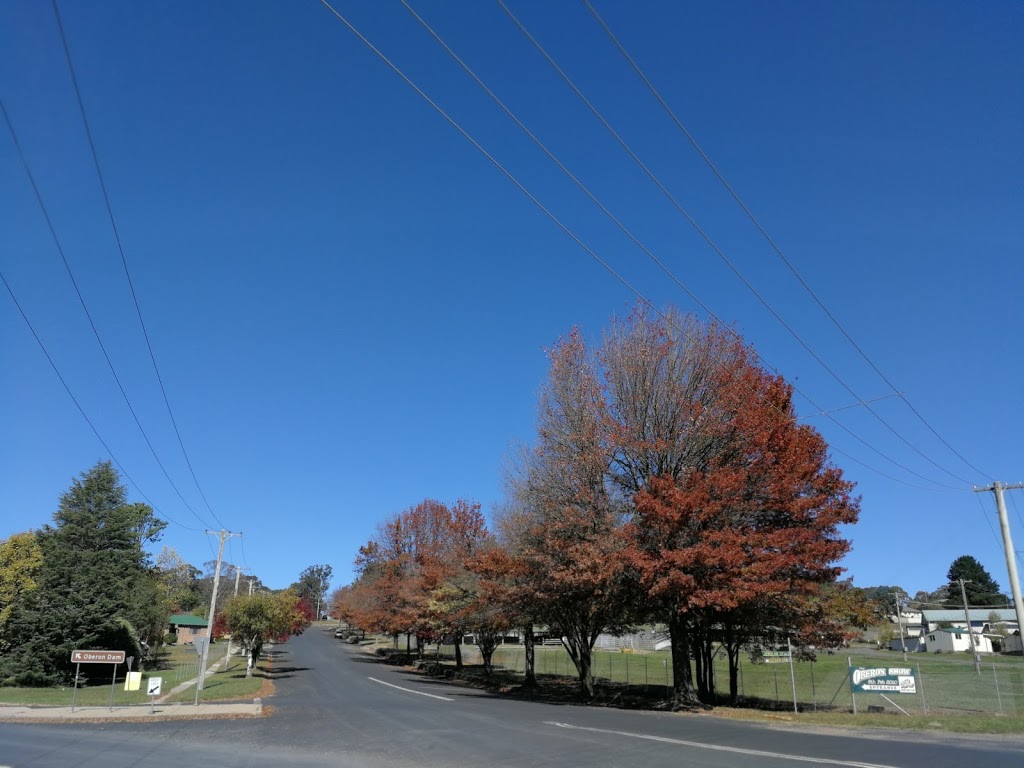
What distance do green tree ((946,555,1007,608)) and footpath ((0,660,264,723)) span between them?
152m

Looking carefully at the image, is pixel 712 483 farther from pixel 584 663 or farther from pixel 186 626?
pixel 186 626

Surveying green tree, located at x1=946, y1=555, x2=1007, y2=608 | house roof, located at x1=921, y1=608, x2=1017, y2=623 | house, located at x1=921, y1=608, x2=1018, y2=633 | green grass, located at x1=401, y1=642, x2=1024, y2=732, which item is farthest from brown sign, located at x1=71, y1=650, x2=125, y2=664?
green tree, located at x1=946, y1=555, x2=1007, y2=608

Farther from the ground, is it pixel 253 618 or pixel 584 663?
pixel 253 618

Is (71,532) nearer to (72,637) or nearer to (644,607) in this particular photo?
(72,637)

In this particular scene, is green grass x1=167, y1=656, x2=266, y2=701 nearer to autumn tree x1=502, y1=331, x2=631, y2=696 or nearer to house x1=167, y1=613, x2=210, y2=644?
autumn tree x1=502, y1=331, x2=631, y2=696

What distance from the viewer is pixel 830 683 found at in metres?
43.2

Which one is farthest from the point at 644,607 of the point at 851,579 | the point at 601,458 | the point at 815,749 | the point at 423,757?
the point at 423,757

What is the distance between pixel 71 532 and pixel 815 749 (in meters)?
46.5

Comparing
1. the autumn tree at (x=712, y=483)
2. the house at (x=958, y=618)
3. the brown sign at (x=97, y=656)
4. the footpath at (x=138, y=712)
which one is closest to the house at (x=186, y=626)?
the footpath at (x=138, y=712)

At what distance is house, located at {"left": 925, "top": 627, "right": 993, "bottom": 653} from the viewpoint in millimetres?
87562

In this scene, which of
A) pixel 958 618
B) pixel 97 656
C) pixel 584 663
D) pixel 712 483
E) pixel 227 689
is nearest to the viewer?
pixel 712 483

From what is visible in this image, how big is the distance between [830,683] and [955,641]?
5894cm

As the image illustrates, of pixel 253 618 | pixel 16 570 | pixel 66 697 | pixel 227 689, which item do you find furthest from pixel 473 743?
pixel 16 570

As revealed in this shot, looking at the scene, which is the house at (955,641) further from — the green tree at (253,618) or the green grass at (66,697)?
the green grass at (66,697)
